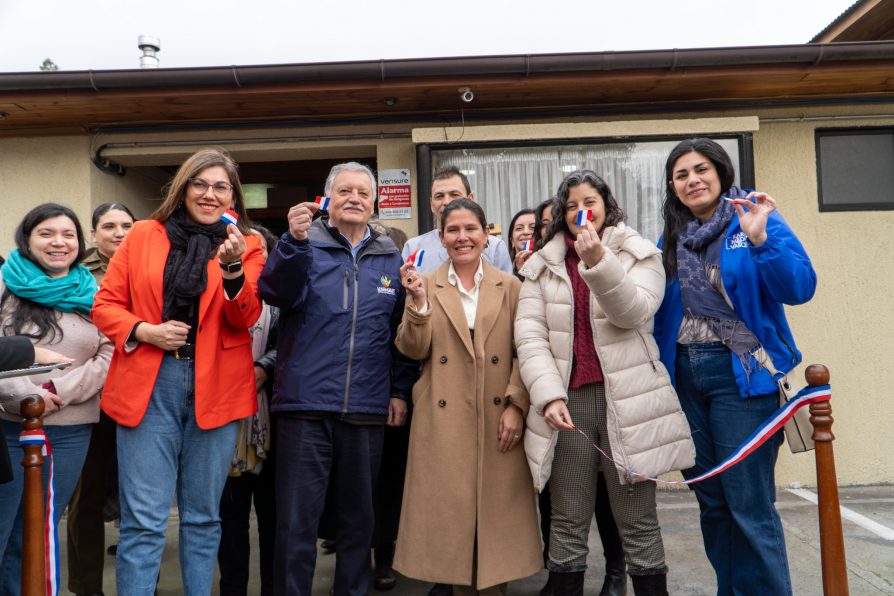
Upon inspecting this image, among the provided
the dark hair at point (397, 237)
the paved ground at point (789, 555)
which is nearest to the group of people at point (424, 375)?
the paved ground at point (789, 555)

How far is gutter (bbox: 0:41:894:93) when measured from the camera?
4832 mm

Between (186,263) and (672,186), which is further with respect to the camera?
(672,186)

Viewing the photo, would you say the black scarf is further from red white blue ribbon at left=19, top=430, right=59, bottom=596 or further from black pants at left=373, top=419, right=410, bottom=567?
black pants at left=373, top=419, right=410, bottom=567

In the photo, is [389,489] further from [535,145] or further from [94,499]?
[535,145]

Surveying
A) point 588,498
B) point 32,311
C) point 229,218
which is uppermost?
point 229,218

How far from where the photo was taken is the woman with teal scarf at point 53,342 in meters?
2.91

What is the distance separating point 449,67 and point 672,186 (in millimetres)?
2480

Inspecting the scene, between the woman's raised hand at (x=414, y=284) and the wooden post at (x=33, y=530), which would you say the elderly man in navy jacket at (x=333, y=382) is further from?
the wooden post at (x=33, y=530)

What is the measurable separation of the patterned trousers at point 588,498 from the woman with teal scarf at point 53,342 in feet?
7.15

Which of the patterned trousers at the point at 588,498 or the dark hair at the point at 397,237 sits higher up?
the dark hair at the point at 397,237

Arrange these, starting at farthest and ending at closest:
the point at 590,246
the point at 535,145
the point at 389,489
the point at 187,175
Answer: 1. the point at 535,145
2. the point at 389,489
3. the point at 187,175
4. the point at 590,246

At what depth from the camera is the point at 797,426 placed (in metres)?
2.61

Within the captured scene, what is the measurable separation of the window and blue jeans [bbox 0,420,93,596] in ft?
19.2

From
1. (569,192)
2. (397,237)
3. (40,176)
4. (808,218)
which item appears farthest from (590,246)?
(40,176)
